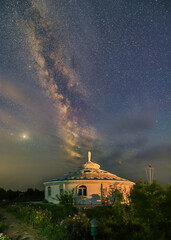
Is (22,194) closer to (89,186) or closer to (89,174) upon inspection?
(89,174)

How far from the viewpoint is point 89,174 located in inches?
942

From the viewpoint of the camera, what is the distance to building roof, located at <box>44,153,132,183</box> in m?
22.7

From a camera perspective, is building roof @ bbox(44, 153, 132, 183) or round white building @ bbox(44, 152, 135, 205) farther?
building roof @ bbox(44, 153, 132, 183)

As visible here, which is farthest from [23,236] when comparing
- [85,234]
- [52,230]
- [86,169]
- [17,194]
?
[17,194]

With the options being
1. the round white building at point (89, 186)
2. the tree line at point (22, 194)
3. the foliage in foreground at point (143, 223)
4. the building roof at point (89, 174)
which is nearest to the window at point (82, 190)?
the round white building at point (89, 186)

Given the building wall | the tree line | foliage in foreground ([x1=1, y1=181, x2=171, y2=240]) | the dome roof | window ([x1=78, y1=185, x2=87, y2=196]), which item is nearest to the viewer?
foliage in foreground ([x1=1, y1=181, x2=171, y2=240])

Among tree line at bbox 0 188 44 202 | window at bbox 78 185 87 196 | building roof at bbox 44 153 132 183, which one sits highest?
building roof at bbox 44 153 132 183

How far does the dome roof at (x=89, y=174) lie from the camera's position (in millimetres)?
22688

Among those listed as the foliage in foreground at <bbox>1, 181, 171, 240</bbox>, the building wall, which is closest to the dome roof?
the building wall

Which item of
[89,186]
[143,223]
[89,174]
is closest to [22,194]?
[89,174]

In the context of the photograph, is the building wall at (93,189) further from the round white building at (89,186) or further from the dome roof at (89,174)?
the dome roof at (89,174)

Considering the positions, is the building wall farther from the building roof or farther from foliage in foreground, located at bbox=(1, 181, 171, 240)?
foliage in foreground, located at bbox=(1, 181, 171, 240)

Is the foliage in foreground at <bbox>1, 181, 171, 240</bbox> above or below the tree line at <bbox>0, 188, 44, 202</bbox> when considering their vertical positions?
above

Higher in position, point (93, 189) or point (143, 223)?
point (143, 223)
